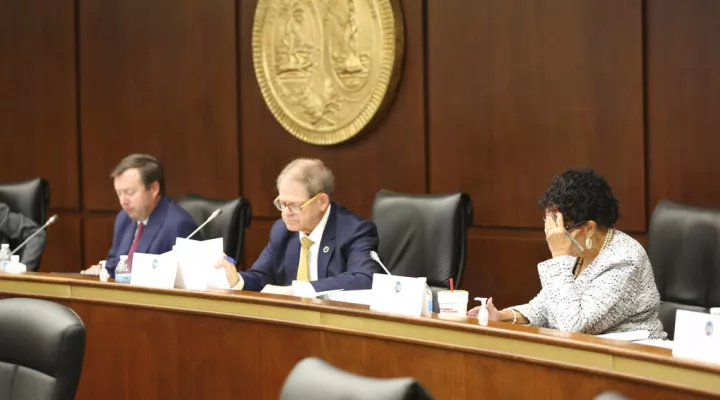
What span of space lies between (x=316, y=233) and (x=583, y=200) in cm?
120

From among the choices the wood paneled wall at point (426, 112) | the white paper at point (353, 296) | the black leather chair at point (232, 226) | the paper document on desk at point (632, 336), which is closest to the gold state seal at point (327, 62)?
the wood paneled wall at point (426, 112)

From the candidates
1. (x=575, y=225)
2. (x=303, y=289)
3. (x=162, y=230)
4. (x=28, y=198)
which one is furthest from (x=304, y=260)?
(x=28, y=198)

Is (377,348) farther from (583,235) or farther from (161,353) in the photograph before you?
(161,353)

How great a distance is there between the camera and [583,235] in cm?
303

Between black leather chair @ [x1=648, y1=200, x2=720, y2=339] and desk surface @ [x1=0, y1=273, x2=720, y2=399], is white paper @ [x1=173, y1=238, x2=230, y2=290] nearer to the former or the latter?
desk surface @ [x1=0, y1=273, x2=720, y2=399]

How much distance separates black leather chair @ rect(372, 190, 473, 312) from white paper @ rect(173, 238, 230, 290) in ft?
2.50

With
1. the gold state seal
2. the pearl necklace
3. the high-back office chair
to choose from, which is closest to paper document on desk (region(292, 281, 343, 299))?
the pearl necklace

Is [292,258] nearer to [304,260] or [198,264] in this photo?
[304,260]

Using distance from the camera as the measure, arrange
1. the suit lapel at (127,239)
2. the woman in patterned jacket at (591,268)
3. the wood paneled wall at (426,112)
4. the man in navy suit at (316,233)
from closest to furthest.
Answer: the woman in patterned jacket at (591,268)
the man in navy suit at (316,233)
the wood paneled wall at (426,112)
the suit lapel at (127,239)

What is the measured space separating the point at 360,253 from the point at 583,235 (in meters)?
1.02

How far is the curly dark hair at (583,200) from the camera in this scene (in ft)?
9.89

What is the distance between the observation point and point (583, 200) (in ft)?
9.89


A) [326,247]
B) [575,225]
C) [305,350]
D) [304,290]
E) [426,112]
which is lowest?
[305,350]

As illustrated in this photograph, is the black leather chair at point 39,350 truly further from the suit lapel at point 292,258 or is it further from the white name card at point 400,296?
the suit lapel at point 292,258
